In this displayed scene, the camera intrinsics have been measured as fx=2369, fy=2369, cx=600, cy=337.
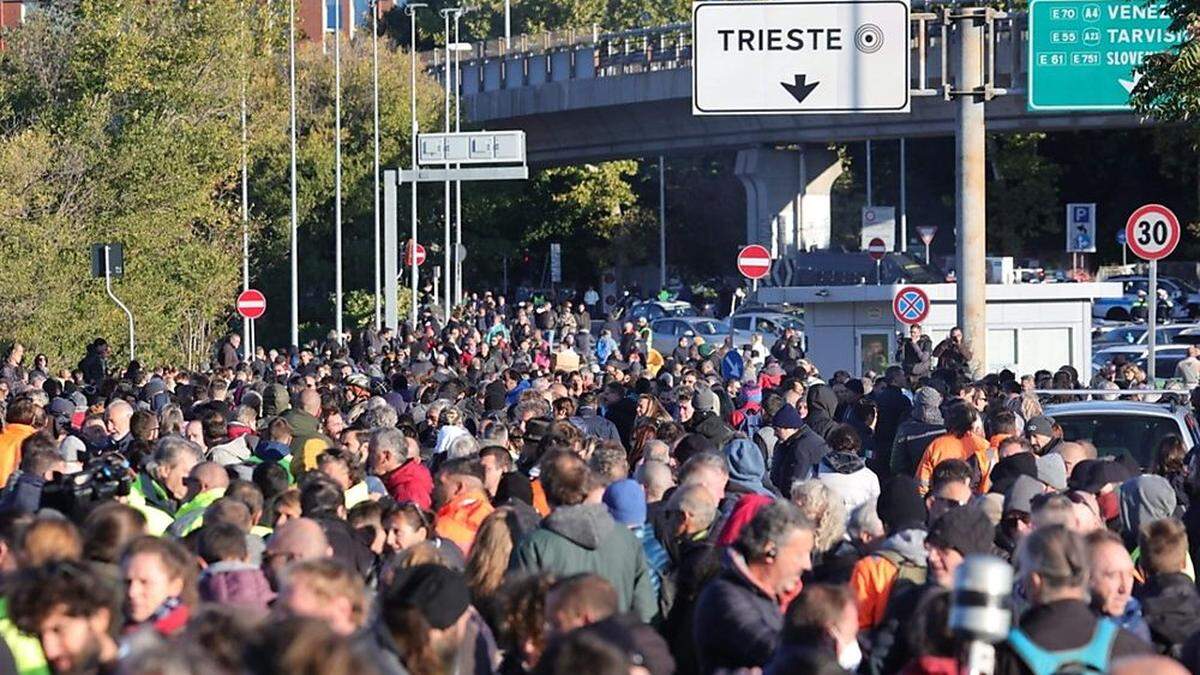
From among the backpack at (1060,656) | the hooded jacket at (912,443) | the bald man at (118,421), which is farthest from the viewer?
the bald man at (118,421)

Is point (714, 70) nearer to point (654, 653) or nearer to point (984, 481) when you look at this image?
point (984, 481)

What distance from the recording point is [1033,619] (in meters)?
6.70

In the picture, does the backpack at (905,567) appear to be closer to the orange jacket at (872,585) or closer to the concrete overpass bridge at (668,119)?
the orange jacket at (872,585)

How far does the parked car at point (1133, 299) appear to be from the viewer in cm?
5984

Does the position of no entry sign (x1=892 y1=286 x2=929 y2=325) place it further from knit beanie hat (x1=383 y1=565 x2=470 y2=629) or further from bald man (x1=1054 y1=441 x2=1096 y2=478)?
knit beanie hat (x1=383 y1=565 x2=470 y2=629)

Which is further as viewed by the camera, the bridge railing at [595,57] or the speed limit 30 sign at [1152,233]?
the bridge railing at [595,57]

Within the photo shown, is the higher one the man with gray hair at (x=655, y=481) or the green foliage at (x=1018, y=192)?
the green foliage at (x=1018, y=192)

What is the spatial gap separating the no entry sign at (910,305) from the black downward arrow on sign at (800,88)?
316cm

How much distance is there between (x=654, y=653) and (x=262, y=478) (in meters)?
4.59

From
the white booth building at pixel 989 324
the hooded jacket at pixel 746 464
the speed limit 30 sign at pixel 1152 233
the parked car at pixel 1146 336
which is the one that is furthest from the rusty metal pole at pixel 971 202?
the parked car at pixel 1146 336

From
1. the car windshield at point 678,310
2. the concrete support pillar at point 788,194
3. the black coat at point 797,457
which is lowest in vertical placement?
the car windshield at point 678,310

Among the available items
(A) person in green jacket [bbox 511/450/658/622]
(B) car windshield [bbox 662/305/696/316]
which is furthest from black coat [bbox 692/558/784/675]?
(B) car windshield [bbox 662/305/696/316]

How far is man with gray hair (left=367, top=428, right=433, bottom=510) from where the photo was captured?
12.3m

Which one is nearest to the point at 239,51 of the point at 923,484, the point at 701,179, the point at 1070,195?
the point at 923,484
